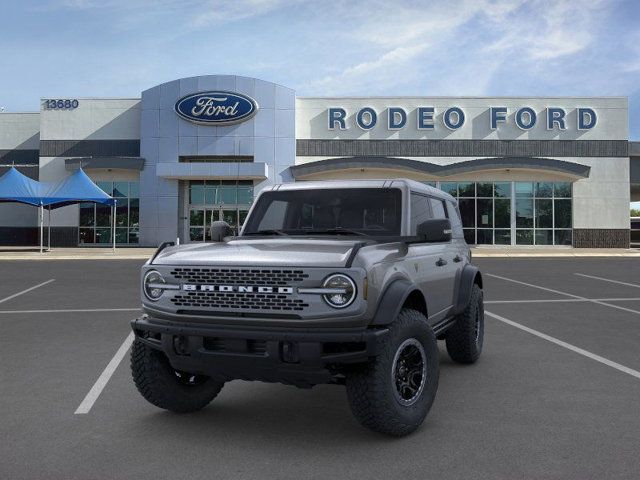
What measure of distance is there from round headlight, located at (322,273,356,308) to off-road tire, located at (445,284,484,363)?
267 centimetres

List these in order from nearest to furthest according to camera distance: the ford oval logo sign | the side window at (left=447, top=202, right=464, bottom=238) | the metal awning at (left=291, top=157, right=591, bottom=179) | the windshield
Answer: the windshield → the side window at (left=447, top=202, right=464, bottom=238) → the metal awning at (left=291, top=157, right=591, bottom=179) → the ford oval logo sign

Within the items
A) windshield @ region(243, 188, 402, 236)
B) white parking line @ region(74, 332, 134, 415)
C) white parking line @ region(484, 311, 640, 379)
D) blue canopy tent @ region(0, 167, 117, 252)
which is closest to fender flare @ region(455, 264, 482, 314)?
windshield @ region(243, 188, 402, 236)

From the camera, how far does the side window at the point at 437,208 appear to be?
5658 mm

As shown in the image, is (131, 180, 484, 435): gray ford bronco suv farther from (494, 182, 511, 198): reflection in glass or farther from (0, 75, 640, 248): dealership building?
(494, 182, 511, 198): reflection in glass

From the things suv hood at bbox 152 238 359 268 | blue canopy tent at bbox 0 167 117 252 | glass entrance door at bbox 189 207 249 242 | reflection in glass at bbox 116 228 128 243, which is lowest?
suv hood at bbox 152 238 359 268

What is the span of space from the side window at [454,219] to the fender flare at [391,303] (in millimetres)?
2404

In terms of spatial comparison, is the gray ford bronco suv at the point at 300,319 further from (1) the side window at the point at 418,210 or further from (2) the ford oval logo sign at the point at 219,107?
(2) the ford oval logo sign at the point at 219,107

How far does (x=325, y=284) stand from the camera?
3613 mm

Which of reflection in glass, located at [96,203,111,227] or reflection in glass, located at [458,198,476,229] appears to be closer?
reflection in glass, located at [458,198,476,229]

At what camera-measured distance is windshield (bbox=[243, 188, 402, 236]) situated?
192 inches

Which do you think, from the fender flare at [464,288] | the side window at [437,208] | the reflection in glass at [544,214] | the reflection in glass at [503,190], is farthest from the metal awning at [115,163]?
the fender flare at [464,288]

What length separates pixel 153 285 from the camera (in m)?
4.10

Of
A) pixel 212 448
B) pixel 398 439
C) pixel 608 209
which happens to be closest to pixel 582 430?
pixel 398 439

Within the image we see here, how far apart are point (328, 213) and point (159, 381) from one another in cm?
197
